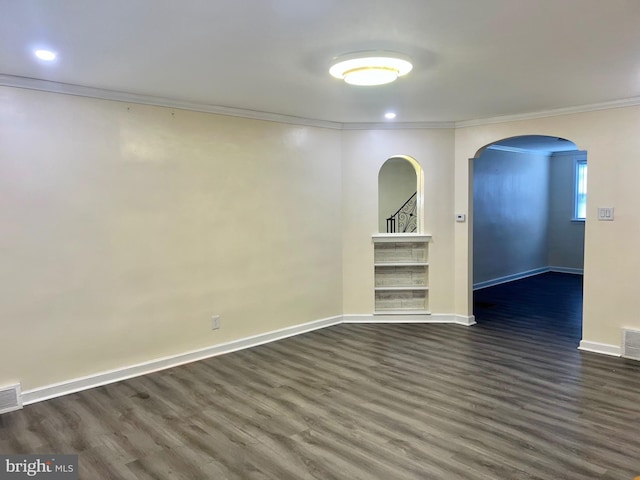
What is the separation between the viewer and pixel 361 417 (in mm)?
3141

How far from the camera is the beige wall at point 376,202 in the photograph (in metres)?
5.44

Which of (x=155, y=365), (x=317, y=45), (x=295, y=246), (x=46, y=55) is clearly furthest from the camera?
(x=295, y=246)

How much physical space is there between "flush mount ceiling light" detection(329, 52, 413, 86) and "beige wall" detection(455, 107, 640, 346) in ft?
8.15

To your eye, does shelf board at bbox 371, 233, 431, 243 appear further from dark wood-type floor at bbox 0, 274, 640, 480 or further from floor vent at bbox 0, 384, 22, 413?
floor vent at bbox 0, 384, 22, 413

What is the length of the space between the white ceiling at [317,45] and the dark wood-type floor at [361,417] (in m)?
2.37

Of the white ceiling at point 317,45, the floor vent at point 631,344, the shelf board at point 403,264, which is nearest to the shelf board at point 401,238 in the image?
the shelf board at point 403,264

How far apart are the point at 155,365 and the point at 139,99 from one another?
2.31 meters

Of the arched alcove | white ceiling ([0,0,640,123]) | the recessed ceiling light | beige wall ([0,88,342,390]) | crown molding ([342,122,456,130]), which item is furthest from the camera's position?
the arched alcove

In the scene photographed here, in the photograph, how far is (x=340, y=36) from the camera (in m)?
2.52

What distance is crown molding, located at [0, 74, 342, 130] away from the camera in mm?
3293

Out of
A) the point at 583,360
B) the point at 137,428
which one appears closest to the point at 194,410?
the point at 137,428

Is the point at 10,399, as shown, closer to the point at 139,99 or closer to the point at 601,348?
the point at 139,99

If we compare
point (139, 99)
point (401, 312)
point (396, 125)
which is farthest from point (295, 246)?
point (139, 99)

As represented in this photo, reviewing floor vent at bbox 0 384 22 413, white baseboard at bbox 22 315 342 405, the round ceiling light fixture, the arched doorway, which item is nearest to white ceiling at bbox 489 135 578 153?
the arched doorway
